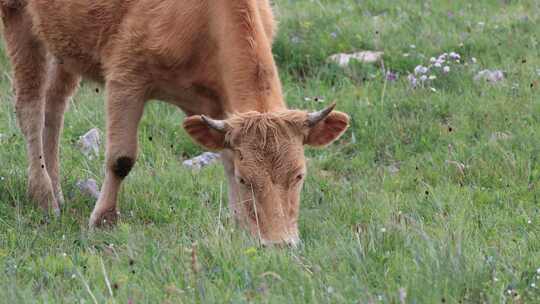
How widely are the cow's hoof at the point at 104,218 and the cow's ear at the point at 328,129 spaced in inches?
59.6

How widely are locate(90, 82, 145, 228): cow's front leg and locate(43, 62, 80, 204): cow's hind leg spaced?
1.11 metres

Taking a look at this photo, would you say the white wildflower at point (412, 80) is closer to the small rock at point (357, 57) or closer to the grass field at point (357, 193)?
the grass field at point (357, 193)

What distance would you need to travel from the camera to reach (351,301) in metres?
4.29

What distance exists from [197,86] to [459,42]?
4.02 meters

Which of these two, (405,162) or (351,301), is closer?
(351,301)

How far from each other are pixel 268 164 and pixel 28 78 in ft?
9.72

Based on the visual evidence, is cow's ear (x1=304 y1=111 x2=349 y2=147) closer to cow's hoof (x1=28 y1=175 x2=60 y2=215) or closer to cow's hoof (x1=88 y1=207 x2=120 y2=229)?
cow's hoof (x1=88 y1=207 x2=120 y2=229)

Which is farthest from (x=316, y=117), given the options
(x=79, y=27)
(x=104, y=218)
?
(x=79, y=27)

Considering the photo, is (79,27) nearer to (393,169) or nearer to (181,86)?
(181,86)

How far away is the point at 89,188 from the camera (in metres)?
7.64

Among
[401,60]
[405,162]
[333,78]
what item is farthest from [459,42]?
[405,162]

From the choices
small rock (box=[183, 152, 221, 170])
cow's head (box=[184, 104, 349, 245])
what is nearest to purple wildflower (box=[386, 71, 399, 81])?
small rock (box=[183, 152, 221, 170])

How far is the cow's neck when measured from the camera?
6.16 metres

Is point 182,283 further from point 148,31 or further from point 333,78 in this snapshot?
point 333,78
